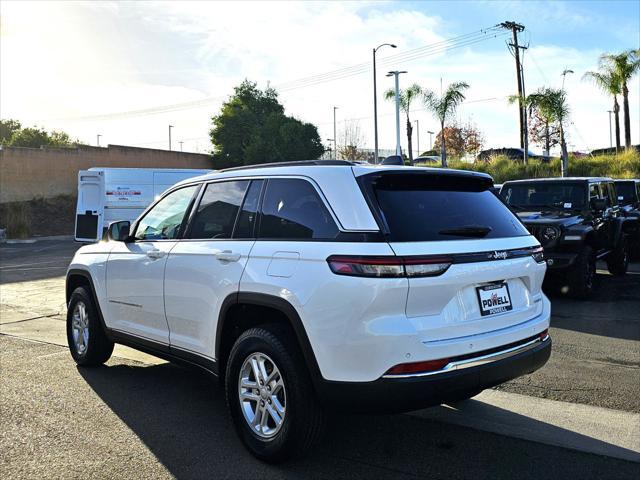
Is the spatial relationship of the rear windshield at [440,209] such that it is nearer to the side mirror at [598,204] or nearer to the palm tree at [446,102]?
the side mirror at [598,204]

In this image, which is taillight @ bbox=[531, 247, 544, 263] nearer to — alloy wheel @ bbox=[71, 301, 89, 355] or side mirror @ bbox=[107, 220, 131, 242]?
side mirror @ bbox=[107, 220, 131, 242]

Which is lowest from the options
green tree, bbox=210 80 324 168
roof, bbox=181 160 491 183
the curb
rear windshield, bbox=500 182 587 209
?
the curb

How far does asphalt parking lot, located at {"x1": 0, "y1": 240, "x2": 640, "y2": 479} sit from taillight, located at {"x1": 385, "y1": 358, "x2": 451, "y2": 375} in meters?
0.72

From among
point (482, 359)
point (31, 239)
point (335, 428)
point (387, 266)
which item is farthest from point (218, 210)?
point (31, 239)

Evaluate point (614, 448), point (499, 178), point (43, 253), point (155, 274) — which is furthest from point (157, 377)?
point (499, 178)

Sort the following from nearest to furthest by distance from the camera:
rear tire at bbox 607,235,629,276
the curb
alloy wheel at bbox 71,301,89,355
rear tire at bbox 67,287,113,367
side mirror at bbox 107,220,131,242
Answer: side mirror at bbox 107,220,131,242 → rear tire at bbox 67,287,113,367 → alloy wheel at bbox 71,301,89,355 → rear tire at bbox 607,235,629,276 → the curb

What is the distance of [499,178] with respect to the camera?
28234 millimetres

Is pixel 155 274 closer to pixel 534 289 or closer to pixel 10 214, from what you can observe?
pixel 534 289

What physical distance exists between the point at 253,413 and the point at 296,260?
106cm

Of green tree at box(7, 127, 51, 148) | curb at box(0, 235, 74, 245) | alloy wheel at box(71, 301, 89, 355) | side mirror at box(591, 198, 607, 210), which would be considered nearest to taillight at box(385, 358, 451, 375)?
alloy wheel at box(71, 301, 89, 355)

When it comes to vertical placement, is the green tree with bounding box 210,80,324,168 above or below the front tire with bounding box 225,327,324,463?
above

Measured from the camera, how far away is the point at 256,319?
3.89 meters

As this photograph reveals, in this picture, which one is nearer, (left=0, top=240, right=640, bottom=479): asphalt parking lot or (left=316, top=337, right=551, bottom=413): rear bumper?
(left=316, top=337, right=551, bottom=413): rear bumper

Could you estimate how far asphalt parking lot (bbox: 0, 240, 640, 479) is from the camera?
3602mm
